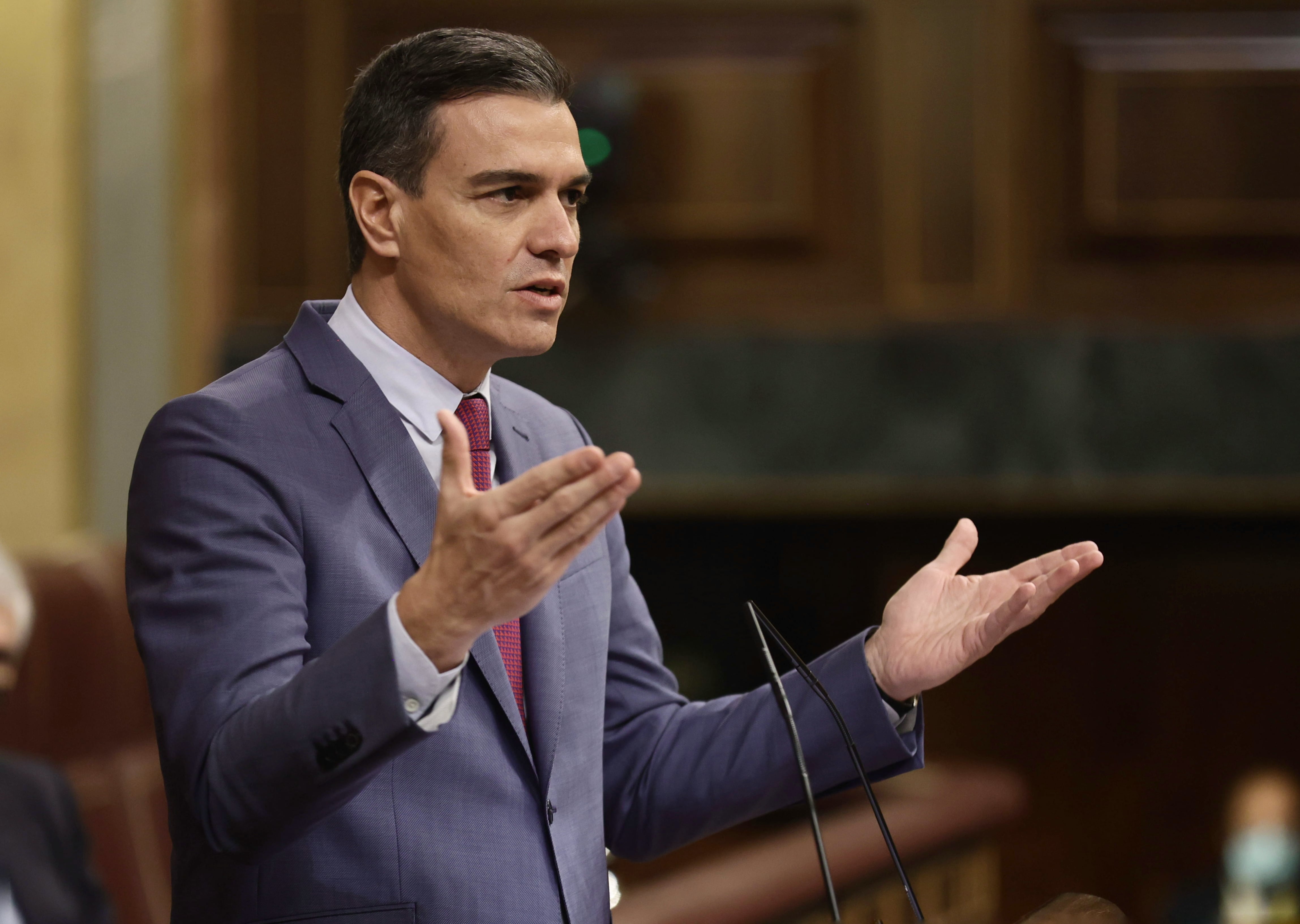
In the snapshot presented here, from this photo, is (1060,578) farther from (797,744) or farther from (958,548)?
(797,744)

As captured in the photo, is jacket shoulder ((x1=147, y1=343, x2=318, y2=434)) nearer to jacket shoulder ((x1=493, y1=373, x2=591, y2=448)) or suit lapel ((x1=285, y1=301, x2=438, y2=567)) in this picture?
suit lapel ((x1=285, y1=301, x2=438, y2=567))

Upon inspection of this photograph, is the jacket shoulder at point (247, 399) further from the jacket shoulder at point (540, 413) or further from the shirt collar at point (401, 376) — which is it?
the jacket shoulder at point (540, 413)

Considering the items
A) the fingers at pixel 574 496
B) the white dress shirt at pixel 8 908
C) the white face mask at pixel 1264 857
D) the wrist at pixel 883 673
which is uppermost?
the fingers at pixel 574 496

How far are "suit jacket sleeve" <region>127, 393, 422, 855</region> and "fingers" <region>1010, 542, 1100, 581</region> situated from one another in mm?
528

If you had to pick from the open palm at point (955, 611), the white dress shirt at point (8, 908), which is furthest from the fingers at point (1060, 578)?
the white dress shirt at point (8, 908)

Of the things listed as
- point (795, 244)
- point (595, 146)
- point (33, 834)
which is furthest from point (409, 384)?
point (795, 244)

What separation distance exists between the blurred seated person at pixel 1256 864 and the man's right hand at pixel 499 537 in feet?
8.89

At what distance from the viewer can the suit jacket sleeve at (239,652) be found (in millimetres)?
930

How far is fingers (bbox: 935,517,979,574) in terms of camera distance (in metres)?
1.24

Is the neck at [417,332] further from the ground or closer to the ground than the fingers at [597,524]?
further from the ground

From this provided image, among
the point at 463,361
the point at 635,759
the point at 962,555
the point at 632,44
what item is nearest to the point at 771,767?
the point at 635,759

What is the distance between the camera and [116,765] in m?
2.88

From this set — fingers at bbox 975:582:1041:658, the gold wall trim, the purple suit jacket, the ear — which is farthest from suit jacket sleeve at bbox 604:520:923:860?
the gold wall trim

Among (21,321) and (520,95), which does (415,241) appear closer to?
(520,95)
